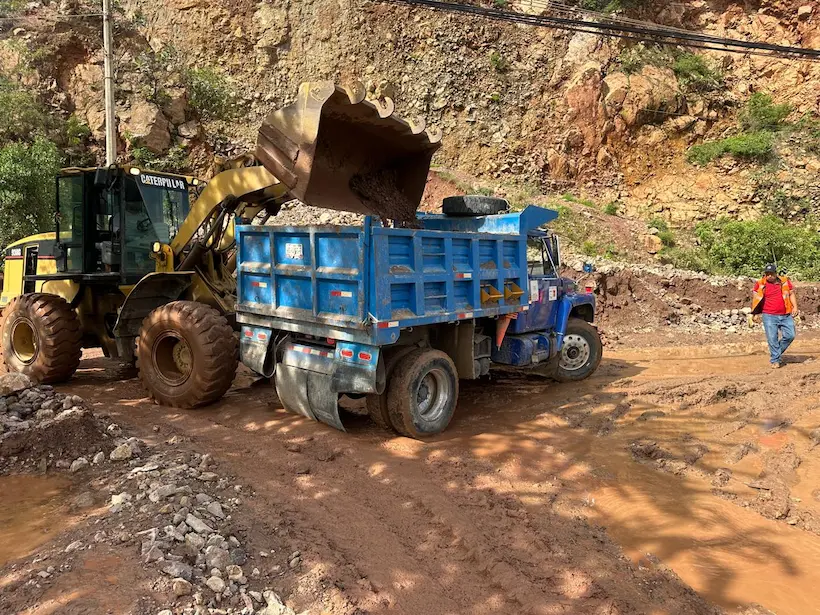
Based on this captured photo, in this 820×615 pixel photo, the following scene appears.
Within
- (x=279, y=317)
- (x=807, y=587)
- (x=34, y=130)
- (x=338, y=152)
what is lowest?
(x=807, y=587)

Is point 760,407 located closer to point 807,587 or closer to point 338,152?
point 807,587

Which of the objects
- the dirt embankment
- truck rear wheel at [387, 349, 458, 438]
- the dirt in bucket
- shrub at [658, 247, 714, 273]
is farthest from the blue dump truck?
shrub at [658, 247, 714, 273]

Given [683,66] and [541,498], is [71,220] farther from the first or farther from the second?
[683,66]

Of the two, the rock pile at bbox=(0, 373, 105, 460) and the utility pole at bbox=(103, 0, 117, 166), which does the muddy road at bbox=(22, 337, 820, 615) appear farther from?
the utility pole at bbox=(103, 0, 117, 166)

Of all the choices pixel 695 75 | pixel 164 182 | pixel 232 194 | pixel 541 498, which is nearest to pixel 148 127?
pixel 164 182

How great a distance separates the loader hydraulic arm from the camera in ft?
20.9

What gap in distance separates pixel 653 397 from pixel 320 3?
80.1 ft

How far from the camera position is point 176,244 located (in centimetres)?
711

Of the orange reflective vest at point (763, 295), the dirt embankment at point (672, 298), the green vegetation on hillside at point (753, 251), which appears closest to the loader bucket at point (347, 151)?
the orange reflective vest at point (763, 295)

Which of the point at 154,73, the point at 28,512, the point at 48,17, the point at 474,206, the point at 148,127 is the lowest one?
the point at 28,512

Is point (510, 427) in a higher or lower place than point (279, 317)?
lower

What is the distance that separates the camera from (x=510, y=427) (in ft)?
19.9

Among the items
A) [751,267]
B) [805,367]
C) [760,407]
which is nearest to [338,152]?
[760,407]

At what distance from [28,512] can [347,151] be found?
445cm
